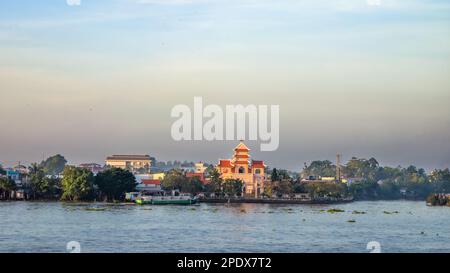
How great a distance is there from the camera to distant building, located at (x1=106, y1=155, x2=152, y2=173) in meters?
49.8

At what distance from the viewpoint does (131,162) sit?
51.1m

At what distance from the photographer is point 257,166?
1373 inches

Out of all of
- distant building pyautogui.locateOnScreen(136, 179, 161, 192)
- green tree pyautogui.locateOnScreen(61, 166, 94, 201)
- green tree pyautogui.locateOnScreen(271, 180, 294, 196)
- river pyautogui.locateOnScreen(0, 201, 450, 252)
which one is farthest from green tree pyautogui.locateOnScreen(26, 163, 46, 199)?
river pyautogui.locateOnScreen(0, 201, 450, 252)

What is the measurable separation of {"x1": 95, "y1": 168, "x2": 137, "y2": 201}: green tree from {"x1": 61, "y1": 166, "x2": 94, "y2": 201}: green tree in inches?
13.3

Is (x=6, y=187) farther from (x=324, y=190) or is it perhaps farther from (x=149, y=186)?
(x=324, y=190)

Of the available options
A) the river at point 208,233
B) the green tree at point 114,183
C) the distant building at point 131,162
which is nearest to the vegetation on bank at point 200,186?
the green tree at point 114,183

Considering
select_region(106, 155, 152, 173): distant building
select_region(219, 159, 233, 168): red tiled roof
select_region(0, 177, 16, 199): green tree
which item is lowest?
select_region(0, 177, 16, 199): green tree

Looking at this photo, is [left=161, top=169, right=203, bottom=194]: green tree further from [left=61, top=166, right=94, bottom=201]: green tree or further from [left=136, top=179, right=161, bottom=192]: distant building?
[left=61, top=166, right=94, bottom=201]: green tree

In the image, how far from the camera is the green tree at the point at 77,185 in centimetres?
2930

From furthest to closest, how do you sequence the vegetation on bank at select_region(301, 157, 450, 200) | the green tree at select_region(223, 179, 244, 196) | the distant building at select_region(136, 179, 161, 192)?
the vegetation on bank at select_region(301, 157, 450, 200) < the distant building at select_region(136, 179, 161, 192) < the green tree at select_region(223, 179, 244, 196)

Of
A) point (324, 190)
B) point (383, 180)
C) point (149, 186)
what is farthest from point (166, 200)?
point (383, 180)

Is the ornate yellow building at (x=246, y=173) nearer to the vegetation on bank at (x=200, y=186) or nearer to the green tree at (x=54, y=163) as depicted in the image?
the vegetation on bank at (x=200, y=186)

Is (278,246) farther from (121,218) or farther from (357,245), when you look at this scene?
(121,218)

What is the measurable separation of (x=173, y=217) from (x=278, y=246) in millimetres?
7467
